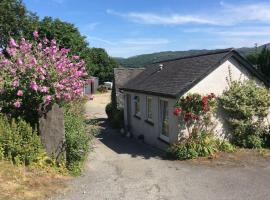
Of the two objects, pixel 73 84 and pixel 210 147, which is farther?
pixel 210 147

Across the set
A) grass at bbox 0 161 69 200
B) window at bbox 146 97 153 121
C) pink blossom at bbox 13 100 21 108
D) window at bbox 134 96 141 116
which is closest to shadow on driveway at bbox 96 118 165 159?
window at bbox 146 97 153 121

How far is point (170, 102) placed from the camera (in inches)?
614

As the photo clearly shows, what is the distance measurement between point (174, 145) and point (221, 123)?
2152mm

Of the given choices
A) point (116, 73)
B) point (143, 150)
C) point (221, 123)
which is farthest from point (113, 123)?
point (221, 123)

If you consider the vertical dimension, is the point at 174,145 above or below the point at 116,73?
below

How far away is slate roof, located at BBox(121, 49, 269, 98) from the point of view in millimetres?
15164

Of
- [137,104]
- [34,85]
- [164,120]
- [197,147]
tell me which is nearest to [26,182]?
[34,85]

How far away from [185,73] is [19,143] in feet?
26.3

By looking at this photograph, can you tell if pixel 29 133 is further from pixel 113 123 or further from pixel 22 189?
pixel 113 123

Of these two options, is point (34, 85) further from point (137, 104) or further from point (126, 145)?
point (137, 104)

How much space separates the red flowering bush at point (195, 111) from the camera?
48.2 ft

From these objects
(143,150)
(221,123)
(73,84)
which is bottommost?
(143,150)

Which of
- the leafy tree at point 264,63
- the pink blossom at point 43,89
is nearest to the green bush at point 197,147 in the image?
the pink blossom at point 43,89

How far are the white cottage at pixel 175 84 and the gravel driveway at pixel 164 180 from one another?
2136mm
